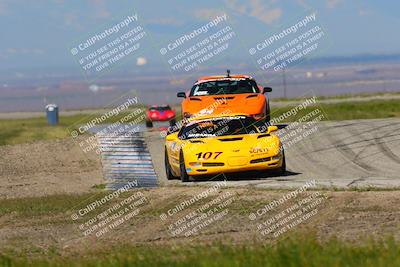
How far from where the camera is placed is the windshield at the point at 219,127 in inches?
771

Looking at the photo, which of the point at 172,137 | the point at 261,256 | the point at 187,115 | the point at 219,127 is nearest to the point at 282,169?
the point at 219,127

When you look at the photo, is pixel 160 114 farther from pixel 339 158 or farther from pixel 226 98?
pixel 339 158

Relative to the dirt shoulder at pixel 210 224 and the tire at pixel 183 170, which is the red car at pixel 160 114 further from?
the dirt shoulder at pixel 210 224

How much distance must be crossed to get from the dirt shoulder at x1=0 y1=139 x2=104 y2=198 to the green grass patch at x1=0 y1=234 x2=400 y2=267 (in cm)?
1022

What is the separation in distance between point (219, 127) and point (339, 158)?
3960mm

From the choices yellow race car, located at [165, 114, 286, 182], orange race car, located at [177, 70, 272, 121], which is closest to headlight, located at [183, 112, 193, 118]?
orange race car, located at [177, 70, 272, 121]

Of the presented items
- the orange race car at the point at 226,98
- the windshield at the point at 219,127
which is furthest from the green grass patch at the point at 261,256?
the orange race car at the point at 226,98

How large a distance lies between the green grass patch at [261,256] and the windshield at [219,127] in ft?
30.1

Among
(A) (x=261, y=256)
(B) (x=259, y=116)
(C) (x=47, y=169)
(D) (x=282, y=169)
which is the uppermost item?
(A) (x=261, y=256)

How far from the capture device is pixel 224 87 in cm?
2688

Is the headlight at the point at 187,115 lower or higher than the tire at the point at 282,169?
higher

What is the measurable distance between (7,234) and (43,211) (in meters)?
2.34

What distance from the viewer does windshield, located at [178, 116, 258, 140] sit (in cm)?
1959

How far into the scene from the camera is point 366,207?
44.7 ft
